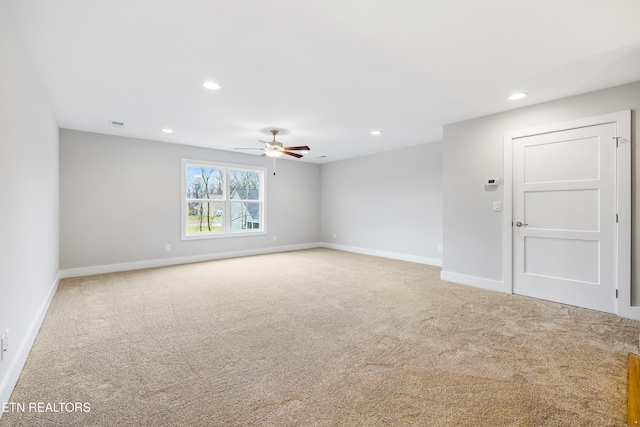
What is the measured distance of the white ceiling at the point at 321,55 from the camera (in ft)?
6.45

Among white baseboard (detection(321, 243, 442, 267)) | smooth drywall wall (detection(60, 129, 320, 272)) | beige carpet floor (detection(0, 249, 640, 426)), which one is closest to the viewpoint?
beige carpet floor (detection(0, 249, 640, 426))

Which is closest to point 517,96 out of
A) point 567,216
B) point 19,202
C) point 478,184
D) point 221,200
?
point 478,184

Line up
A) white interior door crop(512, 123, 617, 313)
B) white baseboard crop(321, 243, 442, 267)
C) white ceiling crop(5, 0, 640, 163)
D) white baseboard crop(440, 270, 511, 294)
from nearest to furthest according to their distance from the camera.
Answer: white ceiling crop(5, 0, 640, 163)
white interior door crop(512, 123, 617, 313)
white baseboard crop(440, 270, 511, 294)
white baseboard crop(321, 243, 442, 267)

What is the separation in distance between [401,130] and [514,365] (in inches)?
152

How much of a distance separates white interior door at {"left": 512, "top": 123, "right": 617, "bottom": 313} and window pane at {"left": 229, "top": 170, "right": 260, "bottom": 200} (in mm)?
5479

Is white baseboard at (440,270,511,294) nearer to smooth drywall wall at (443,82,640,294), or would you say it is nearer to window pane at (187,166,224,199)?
smooth drywall wall at (443,82,640,294)

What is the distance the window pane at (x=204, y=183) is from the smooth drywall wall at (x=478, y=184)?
189 inches

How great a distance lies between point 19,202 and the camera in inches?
86.2

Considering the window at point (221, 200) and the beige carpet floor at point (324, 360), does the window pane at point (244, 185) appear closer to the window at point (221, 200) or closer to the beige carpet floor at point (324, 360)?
the window at point (221, 200)

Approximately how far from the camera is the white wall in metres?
1.80

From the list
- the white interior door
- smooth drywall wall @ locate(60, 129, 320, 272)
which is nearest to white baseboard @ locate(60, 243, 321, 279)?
smooth drywall wall @ locate(60, 129, 320, 272)

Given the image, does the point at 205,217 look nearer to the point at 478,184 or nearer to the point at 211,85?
the point at 211,85

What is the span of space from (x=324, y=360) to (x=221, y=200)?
5.21 metres

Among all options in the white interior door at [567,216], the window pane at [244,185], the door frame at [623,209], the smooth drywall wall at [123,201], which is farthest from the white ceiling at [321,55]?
the window pane at [244,185]
